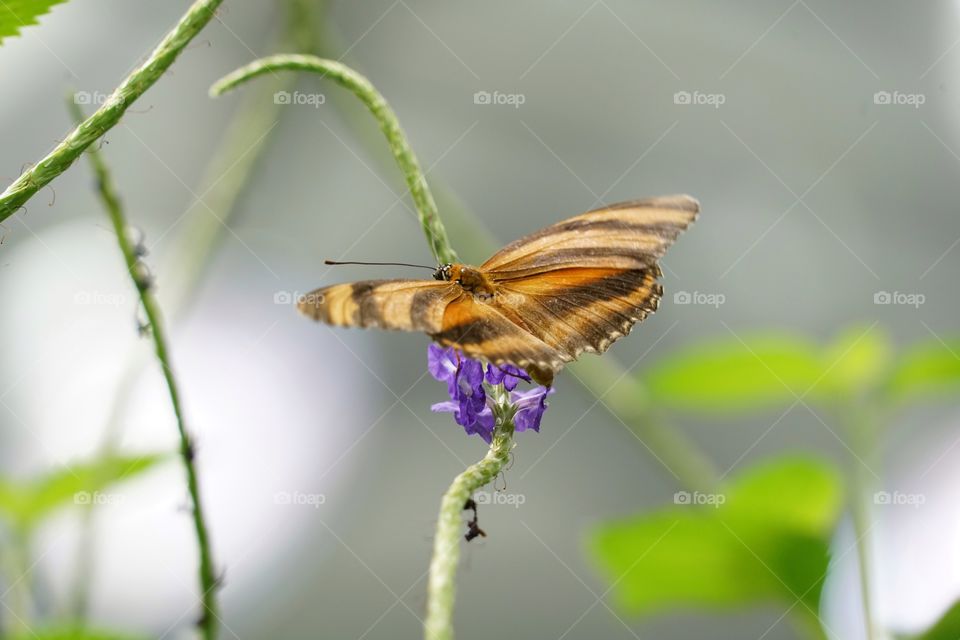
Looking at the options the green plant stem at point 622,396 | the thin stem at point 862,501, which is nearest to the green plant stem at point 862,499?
the thin stem at point 862,501

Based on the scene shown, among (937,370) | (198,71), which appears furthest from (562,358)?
(198,71)

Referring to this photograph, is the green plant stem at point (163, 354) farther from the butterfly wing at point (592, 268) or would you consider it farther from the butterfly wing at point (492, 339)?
the butterfly wing at point (592, 268)

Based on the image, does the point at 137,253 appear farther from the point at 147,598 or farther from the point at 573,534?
the point at 147,598

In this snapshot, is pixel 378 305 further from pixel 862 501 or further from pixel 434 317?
pixel 862 501

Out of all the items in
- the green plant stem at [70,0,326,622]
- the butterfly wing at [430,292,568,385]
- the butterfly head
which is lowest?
the butterfly wing at [430,292,568,385]

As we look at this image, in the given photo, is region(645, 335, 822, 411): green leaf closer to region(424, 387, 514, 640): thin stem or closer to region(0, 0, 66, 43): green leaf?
region(424, 387, 514, 640): thin stem

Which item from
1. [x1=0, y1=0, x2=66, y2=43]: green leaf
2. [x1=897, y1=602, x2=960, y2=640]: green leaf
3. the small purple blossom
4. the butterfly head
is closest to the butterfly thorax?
the butterfly head

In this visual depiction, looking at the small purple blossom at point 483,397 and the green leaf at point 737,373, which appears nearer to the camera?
the small purple blossom at point 483,397
